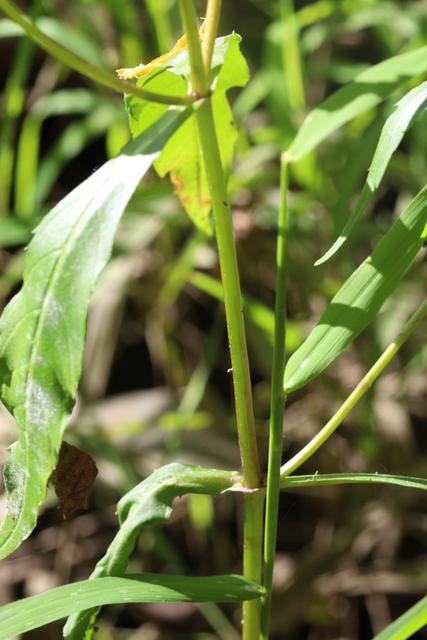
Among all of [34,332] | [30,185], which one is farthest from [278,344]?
[30,185]

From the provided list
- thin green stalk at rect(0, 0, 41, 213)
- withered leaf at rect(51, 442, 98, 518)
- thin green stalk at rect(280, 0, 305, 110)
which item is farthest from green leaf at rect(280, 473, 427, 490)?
thin green stalk at rect(0, 0, 41, 213)

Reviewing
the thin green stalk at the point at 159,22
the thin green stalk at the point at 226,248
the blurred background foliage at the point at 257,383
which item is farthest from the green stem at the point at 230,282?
the thin green stalk at the point at 159,22

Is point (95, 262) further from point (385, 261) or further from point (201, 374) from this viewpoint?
point (201, 374)

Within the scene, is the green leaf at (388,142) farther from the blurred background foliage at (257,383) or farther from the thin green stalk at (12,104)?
the thin green stalk at (12,104)

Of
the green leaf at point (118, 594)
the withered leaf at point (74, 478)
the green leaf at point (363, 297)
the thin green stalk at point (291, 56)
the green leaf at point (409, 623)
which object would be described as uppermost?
the thin green stalk at point (291, 56)

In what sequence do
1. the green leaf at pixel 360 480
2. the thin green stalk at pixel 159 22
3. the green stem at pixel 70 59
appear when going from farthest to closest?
1. the thin green stalk at pixel 159 22
2. the green leaf at pixel 360 480
3. the green stem at pixel 70 59

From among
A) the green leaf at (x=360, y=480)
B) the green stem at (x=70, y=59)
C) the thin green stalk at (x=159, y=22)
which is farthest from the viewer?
the thin green stalk at (x=159, y=22)
